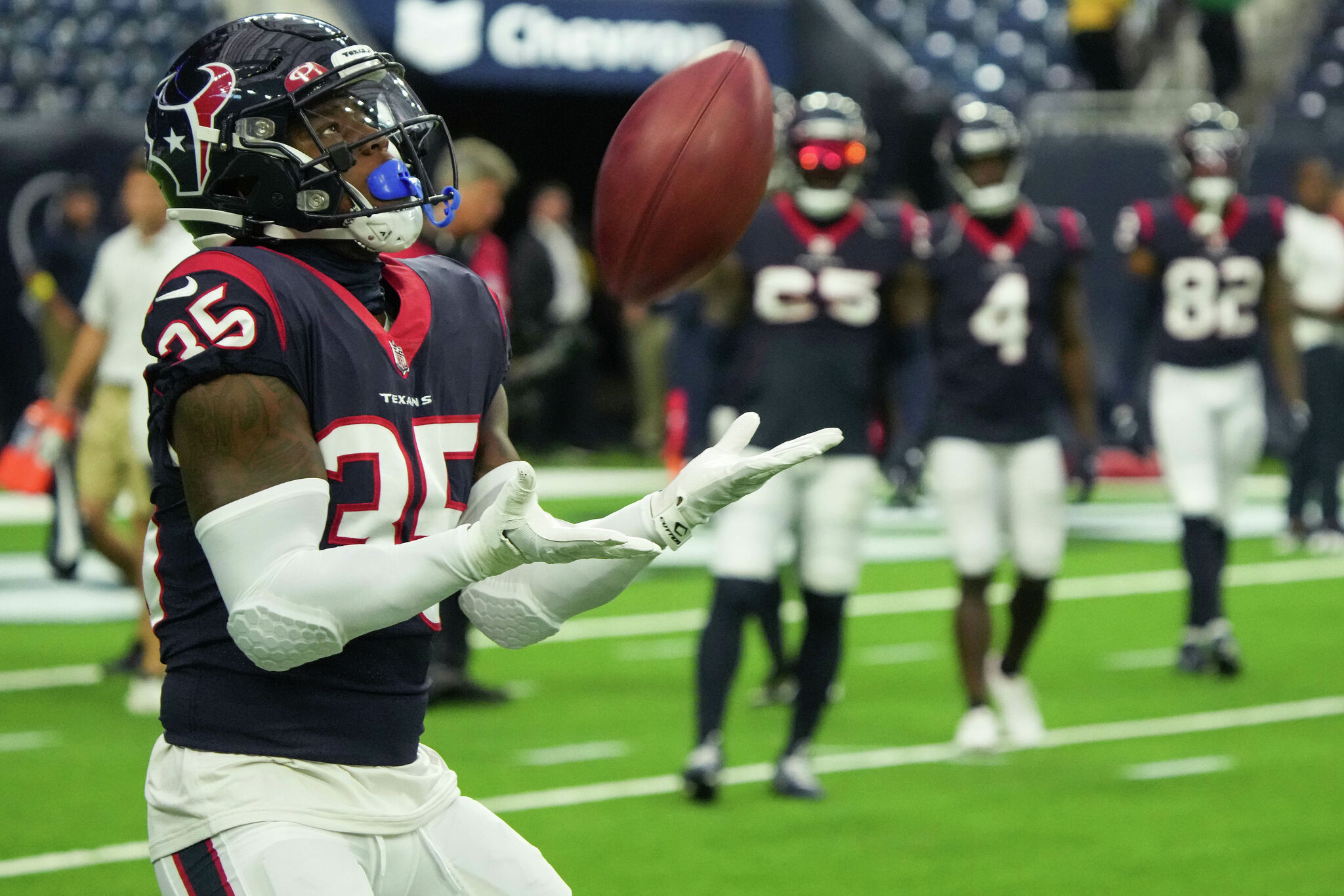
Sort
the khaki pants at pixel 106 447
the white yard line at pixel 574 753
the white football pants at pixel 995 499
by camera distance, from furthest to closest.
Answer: the khaki pants at pixel 106 447 < the white football pants at pixel 995 499 < the white yard line at pixel 574 753

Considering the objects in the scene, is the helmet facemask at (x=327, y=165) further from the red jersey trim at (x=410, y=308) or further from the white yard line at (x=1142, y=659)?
the white yard line at (x=1142, y=659)

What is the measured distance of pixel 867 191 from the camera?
43.3ft

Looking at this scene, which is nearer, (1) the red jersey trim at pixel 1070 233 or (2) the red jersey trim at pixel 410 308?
(2) the red jersey trim at pixel 410 308

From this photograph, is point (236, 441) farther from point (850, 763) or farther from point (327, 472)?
point (850, 763)

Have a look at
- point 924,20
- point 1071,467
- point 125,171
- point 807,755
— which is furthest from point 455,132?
point 807,755

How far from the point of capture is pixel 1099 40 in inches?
543

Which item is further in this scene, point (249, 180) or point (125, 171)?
point (125, 171)

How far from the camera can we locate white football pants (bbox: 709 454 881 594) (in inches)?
196

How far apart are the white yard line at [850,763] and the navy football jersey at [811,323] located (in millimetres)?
987

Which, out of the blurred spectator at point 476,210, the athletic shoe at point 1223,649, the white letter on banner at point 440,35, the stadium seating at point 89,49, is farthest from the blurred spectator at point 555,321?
the athletic shoe at point 1223,649

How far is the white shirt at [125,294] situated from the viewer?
623 cm

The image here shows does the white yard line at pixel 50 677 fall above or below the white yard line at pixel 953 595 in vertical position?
above

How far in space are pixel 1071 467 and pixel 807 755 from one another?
676 centimetres

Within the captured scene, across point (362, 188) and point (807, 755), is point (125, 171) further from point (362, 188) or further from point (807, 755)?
point (362, 188)
